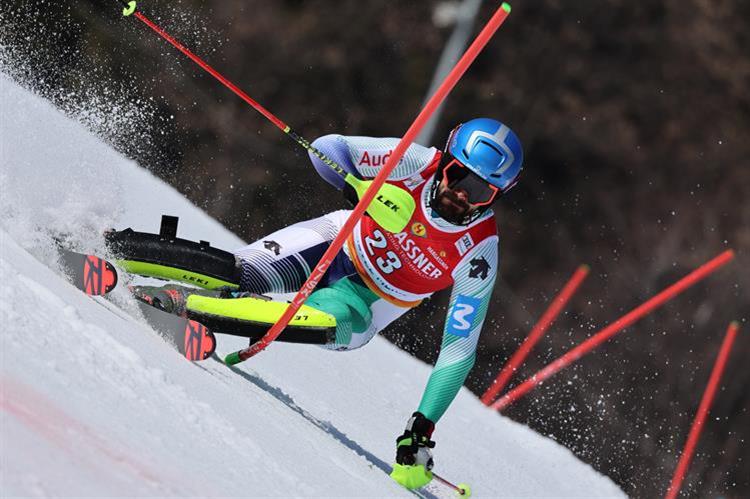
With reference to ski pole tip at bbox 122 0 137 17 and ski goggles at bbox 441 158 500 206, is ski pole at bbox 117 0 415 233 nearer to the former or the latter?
ski pole tip at bbox 122 0 137 17

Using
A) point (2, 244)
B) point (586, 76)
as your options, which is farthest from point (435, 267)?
point (586, 76)

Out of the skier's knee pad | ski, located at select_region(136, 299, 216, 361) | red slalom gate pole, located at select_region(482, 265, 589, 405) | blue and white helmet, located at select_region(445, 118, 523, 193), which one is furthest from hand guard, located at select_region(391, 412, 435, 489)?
red slalom gate pole, located at select_region(482, 265, 589, 405)

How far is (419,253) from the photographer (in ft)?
18.0

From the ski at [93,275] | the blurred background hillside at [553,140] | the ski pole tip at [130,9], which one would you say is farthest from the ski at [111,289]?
the blurred background hillside at [553,140]

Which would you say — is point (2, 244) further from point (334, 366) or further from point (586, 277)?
point (586, 277)

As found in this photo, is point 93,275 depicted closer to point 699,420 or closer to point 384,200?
point 384,200

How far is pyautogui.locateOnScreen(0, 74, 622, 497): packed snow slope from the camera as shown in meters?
3.02

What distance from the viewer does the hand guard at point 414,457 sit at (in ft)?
16.0

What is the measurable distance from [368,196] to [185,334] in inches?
29.5

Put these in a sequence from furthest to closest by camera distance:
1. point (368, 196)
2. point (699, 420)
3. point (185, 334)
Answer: point (699, 420) < point (368, 196) < point (185, 334)

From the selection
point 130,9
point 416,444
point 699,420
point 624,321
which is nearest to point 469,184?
point 416,444

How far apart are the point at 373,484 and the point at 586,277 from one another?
1904 centimetres

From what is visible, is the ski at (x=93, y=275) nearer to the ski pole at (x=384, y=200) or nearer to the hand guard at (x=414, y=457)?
the ski pole at (x=384, y=200)

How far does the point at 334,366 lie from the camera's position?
23.1 feet
